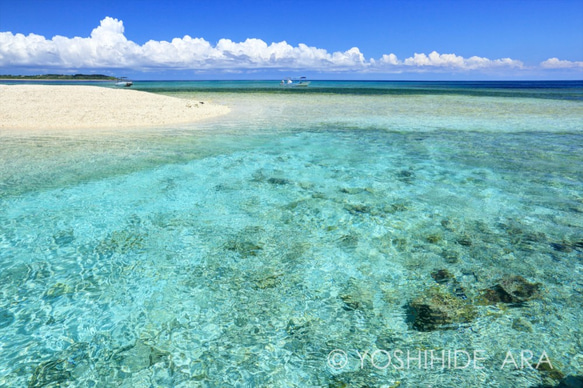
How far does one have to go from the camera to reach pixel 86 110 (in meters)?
25.6

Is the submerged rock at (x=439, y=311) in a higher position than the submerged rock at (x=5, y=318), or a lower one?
lower

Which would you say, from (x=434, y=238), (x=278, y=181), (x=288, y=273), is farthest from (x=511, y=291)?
(x=278, y=181)

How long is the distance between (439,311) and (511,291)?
151 cm

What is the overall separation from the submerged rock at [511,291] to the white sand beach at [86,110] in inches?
891

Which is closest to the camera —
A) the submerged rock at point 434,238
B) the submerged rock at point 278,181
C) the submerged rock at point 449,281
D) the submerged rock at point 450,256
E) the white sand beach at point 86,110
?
the submerged rock at point 449,281

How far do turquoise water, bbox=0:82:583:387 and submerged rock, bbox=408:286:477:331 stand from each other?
0.09 ft

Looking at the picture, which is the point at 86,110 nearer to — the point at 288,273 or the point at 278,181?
the point at 278,181

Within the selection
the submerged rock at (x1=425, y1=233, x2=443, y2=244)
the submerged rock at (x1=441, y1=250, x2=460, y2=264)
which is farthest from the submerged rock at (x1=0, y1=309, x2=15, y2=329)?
the submerged rock at (x1=425, y1=233, x2=443, y2=244)

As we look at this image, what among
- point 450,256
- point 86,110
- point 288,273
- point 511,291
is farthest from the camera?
point 86,110

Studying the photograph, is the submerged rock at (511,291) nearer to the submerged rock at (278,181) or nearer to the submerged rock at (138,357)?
the submerged rock at (138,357)

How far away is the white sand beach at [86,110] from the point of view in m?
22.7

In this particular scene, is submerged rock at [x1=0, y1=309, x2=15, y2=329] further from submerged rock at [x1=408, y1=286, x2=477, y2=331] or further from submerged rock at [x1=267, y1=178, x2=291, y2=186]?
submerged rock at [x1=267, y1=178, x2=291, y2=186]

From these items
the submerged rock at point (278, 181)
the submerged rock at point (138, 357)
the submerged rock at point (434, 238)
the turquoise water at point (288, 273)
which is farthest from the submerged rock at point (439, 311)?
the submerged rock at point (278, 181)

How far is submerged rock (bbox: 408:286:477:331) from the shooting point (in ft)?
16.5
